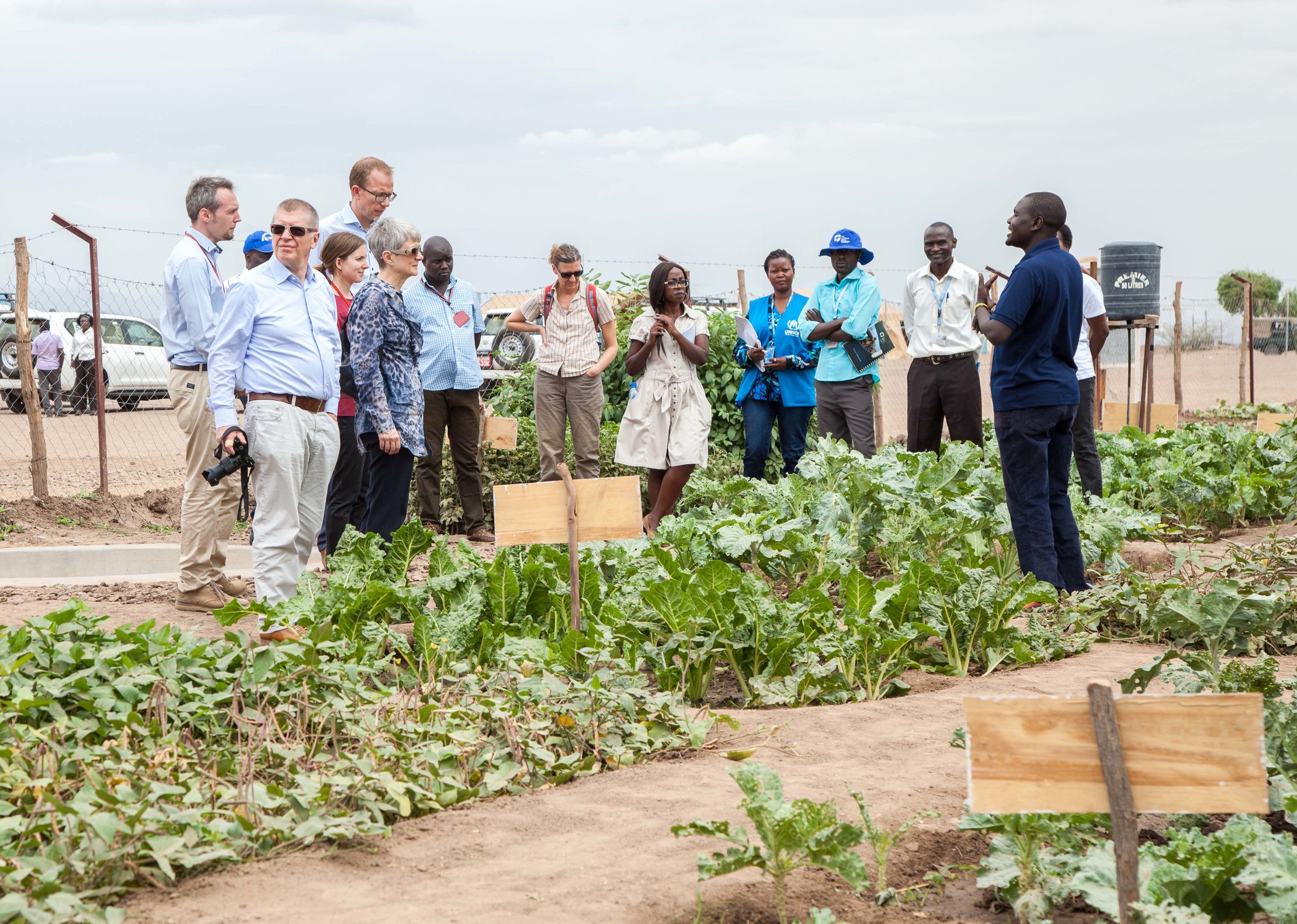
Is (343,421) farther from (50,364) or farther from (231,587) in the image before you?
(50,364)

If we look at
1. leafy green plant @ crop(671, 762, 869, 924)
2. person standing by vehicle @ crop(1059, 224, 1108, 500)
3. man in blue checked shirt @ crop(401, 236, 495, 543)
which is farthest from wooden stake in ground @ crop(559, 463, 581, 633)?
person standing by vehicle @ crop(1059, 224, 1108, 500)

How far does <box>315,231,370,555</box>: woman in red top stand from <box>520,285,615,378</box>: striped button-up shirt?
5.04 feet

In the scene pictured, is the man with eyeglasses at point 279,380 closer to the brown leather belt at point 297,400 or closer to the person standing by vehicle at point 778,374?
the brown leather belt at point 297,400

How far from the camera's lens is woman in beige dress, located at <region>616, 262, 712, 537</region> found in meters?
6.99

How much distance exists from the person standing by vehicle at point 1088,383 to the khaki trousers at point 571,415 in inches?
115

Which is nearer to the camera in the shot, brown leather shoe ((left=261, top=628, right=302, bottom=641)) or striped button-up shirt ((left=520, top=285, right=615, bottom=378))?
brown leather shoe ((left=261, top=628, right=302, bottom=641))

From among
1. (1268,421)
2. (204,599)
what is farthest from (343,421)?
(1268,421)

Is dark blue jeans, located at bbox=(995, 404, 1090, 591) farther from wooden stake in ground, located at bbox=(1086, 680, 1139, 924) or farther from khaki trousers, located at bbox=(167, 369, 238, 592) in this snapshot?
khaki trousers, located at bbox=(167, 369, 238, 592)

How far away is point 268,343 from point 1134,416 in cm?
1465

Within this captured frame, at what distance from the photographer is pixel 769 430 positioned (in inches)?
318

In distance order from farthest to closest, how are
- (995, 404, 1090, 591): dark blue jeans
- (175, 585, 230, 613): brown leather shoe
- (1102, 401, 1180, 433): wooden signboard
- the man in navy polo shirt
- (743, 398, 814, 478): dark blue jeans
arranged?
(1102, 401, 1180, 433): wooden signboard < (743, 398, 814, 478): dark blue jeans < (175, 585, 230, 613): brown leather shoe < (995, 404, 1090, 591): dark blue jeans < the man in navy polo shirt

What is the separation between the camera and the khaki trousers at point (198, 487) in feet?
17.9

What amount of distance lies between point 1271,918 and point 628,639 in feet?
7.58

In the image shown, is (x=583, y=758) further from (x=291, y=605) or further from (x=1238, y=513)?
(x=1238, y=513)
